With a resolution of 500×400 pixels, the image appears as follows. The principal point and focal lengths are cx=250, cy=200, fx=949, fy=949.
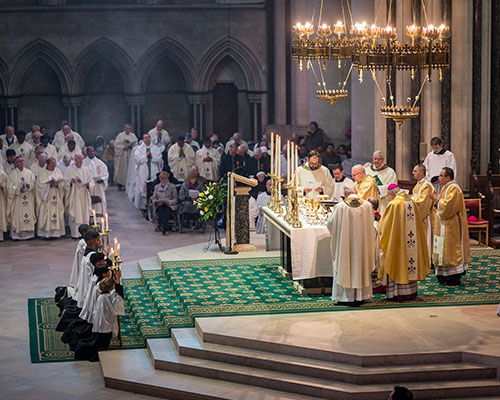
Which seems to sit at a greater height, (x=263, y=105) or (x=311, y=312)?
(x=263, y=105)

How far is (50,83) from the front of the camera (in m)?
25.3

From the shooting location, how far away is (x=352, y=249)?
10719mm

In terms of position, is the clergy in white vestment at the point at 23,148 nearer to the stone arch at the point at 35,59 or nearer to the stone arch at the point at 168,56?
the stone arch at the point at 35,59

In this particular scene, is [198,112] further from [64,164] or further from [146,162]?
[64,164]

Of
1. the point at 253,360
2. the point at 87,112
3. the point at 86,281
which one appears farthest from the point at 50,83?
the point at 253,360

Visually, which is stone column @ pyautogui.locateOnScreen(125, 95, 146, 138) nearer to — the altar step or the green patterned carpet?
the green patterned carpet

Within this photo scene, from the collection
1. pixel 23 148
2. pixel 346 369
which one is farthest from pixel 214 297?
pixel 23 148

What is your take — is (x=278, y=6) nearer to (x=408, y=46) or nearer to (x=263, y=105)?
(x=263, y=105)

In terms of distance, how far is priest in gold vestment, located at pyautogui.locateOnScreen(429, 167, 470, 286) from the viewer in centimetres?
1168

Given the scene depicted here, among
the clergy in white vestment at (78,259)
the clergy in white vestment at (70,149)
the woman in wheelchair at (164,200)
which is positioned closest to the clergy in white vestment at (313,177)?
the clergy in white vestment at (78,259)

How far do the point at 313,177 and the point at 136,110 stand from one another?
12.7 metres

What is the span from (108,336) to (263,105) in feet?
52.7

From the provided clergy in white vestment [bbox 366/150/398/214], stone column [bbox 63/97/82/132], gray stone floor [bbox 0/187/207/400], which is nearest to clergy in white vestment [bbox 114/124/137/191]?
gray stone floor [bbox 0/187/207/400]

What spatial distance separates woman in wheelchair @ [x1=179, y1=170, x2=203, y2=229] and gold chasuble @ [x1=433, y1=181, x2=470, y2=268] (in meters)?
5.71
